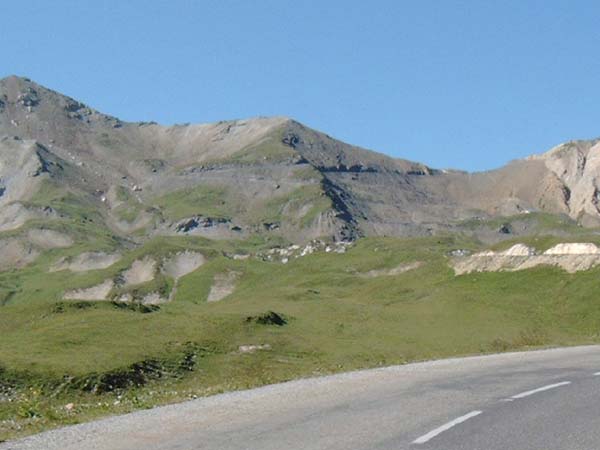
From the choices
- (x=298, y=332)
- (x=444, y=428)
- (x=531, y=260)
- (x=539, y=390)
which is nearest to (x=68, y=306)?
(x=298, y=332)

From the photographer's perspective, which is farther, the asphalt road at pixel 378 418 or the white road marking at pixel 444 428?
the asphalt road at pixel 378 418

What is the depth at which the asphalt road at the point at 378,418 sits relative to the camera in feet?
60.9

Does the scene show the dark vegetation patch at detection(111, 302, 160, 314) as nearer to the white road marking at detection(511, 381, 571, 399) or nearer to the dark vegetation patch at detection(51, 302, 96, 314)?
the dark vegetation patch at detection(51, 302, 96, 314)

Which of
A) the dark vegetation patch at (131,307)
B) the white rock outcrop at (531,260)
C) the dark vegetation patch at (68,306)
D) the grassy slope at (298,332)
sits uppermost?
the dark vegetation patch at (68,306)

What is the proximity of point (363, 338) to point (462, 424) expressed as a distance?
7504 centimetres

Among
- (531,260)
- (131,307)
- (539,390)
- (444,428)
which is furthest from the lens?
(131,307)

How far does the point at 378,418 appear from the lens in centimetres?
2120

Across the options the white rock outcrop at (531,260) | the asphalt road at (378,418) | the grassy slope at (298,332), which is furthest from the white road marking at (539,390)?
the white rock outcrop at (531,260)

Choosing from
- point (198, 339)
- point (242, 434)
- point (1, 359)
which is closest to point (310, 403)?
point (242, 434)

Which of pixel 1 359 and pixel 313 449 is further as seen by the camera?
pixel 1 359

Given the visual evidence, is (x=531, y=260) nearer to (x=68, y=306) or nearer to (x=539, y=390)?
(x=68, y=306)

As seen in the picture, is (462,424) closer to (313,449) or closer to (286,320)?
(313,449)

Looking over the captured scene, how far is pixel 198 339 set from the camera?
282ft

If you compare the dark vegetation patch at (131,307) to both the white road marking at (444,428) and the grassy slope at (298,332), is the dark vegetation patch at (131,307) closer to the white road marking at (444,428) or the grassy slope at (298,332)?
the grassy slope at (298,332)
